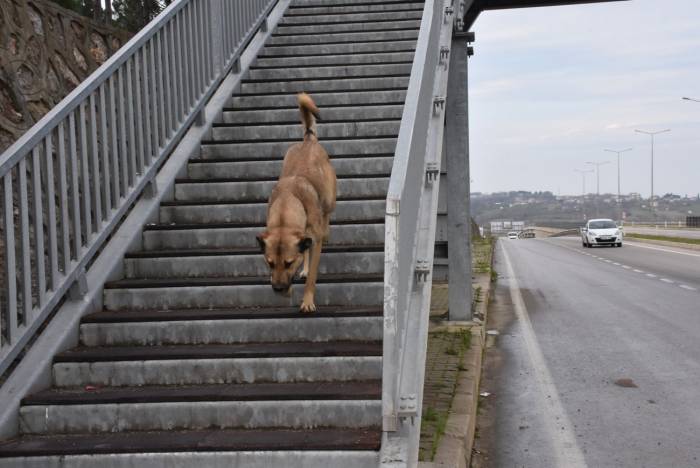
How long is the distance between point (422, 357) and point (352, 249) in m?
1.60

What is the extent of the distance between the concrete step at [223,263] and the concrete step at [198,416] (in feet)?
5.46

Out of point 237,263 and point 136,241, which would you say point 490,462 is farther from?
point 136,241

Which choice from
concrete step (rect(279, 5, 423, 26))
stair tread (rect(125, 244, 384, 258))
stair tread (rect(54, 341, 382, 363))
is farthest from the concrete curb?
concrete step (rect(279, 5, 423, 26))

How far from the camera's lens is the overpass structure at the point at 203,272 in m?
4.31

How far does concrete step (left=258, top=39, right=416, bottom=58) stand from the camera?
970 cm

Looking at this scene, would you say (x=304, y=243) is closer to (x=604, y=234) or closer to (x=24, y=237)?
(x=24, y=237)

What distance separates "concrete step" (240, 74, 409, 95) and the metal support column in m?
1.86

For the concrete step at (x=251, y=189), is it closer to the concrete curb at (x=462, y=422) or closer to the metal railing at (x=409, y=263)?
the metal railing at (x=409, y=263)

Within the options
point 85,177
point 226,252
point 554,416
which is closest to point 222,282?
point 226,252

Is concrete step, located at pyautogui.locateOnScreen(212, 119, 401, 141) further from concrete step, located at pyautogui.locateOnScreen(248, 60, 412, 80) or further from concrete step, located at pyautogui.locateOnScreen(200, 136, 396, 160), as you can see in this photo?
concrete step, located at pyautogui.locateOnScreen(248, 60, 412, 80)

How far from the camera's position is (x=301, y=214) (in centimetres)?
528

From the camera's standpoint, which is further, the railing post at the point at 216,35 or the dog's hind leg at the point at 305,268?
the railing post at the point at 216,35

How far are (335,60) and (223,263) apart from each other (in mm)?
4285

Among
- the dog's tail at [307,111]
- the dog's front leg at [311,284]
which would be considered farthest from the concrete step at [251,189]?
the dog's front leg at [311,284]
